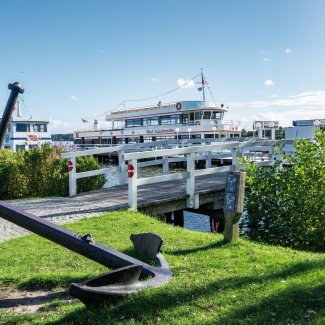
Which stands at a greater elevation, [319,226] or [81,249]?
[81,249]

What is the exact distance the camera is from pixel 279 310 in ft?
10.4

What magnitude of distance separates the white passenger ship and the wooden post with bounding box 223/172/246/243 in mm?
30896

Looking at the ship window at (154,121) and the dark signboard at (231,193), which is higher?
the ship window at (154,121)

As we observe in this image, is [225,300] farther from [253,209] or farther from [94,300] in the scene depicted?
[253,209]

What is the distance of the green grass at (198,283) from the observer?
3.18 meters

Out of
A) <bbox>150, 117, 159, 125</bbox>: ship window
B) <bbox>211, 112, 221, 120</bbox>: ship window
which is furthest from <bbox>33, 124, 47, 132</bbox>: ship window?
<bbox>211, 112, 221, 120</bbox>: ship window

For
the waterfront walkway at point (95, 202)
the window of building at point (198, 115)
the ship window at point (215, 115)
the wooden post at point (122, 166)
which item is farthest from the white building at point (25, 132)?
the waterfront walkway at point (95, 202)

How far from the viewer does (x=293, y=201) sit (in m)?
7.10

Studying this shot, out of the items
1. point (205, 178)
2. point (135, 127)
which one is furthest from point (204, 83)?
point (205, 178)

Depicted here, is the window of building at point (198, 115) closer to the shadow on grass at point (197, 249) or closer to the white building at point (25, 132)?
the white building at point (25, 132)

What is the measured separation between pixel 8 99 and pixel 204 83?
143 feet

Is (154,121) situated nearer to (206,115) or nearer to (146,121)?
(146,121)

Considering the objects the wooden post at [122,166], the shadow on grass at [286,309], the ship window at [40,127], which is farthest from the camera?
the ship window at [40,127]

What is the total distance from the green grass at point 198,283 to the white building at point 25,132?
36619 millimetres
